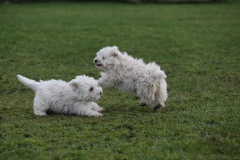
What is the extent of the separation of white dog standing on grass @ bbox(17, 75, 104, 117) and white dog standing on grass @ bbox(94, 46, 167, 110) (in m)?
0.55

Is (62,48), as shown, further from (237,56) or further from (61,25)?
(237,56)

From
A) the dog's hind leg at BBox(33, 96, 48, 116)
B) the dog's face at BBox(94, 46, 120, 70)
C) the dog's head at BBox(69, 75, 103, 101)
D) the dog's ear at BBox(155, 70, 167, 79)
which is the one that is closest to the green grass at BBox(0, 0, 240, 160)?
the dog's hind leg at BBox(33, 96, 48, 116)

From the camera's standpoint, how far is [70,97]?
905 cm

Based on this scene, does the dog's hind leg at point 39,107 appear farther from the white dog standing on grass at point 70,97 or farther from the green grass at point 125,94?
the green grass at point 125,94

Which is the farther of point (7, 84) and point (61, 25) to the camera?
point (61, 25)

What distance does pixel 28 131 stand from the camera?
784 centimetres

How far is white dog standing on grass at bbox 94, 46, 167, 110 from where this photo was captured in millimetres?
9242

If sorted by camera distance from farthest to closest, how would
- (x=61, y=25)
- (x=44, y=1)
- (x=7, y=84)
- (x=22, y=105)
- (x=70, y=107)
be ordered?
(x=44, y=1) → (x=61, y=25) → (x=7, y=84) → (x=22, y=105) → (x=70, y=107)

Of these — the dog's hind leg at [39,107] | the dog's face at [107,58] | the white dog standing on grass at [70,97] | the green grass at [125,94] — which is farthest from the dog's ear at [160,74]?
the dog's hind leg at [39,107]

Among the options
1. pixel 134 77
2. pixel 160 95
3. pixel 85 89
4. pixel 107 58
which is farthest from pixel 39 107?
pixel 160 95

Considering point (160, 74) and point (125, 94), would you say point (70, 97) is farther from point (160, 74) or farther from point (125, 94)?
point (125, 94)

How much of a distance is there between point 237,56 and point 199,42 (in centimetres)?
305

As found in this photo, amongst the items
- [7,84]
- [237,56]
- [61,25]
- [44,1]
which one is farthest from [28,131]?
[44,1]

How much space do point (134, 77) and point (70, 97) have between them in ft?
4.58
